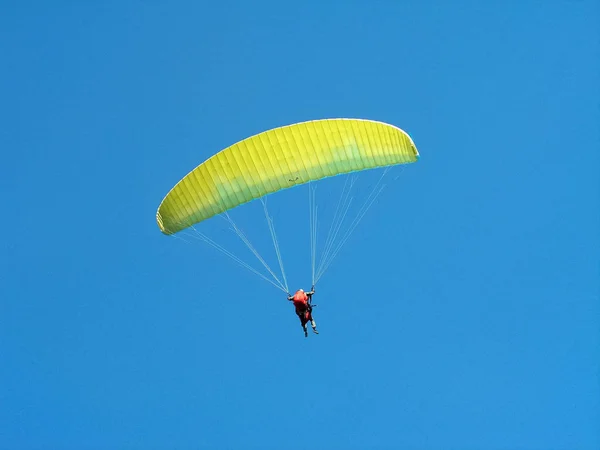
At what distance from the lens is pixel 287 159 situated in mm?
21453

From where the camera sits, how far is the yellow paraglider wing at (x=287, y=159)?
69.3 ft

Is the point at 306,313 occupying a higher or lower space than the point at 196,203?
lower

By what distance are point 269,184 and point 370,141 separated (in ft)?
9.03

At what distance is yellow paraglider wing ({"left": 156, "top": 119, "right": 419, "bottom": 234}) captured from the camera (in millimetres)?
21109

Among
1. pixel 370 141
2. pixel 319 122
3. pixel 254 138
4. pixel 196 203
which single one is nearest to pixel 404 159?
pixel 370 141

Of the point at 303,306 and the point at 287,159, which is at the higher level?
the point at 287,159

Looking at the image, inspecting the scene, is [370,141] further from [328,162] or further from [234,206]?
[234,206]

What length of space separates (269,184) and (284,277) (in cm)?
238

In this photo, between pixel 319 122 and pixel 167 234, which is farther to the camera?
pixel 167 234

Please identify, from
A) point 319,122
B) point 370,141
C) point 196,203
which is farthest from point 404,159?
point 196,203

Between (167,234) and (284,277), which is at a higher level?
(167,234)

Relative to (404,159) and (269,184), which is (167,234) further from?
(404,159)

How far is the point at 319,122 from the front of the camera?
21.0m

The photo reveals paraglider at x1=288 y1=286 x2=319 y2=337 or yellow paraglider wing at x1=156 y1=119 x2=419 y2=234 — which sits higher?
yellow paraglider wing at x1=156 y1=119 x2=419 y2=234
